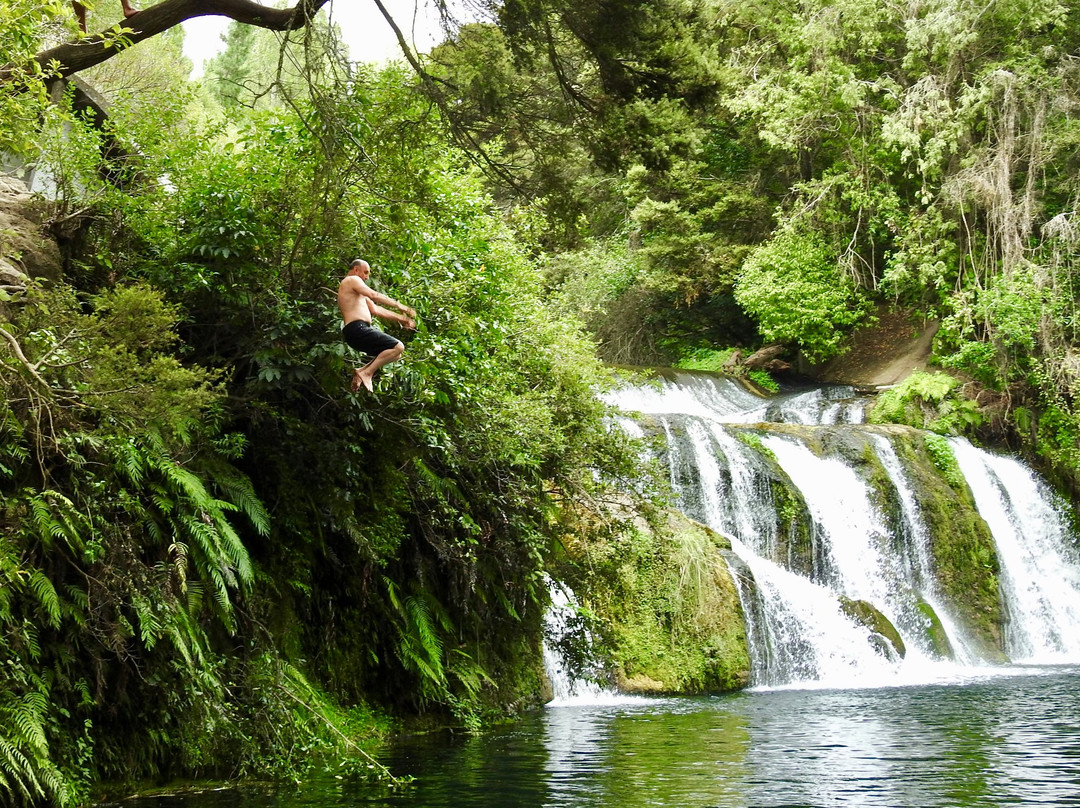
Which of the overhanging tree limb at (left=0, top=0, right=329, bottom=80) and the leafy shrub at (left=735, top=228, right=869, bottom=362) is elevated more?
the leafy shrub at (left=735, top=228, right=869, bottom=362)

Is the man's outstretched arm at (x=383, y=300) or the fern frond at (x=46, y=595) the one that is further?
the man's outstretched arm at (x=383, y=300)

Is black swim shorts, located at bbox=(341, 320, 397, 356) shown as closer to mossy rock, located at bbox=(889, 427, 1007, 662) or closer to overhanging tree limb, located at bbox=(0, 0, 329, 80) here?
overhanging tree limb, located at bbox=(0, 0, 329, 80)

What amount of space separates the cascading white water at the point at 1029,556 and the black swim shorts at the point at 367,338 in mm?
15743

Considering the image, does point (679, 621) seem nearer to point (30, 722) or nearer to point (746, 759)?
point (746, 759)

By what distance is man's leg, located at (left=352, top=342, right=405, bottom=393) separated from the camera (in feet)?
26.6

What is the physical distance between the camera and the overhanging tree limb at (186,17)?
877 cm

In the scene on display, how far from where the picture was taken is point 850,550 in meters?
19.0

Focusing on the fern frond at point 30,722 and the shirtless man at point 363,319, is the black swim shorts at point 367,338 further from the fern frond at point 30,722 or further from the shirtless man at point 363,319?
the fern frond at point 30,722

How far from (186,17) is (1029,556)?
18.2 metres

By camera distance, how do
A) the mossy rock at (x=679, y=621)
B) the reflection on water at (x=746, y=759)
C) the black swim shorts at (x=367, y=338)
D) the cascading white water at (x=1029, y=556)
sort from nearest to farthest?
the reflection on water at (x=746, y=759)
the black swim shorts at (x=367, y=338)
the mossy rock at (x=679, y=621)
the cascading white water at (x=1029, y=556)

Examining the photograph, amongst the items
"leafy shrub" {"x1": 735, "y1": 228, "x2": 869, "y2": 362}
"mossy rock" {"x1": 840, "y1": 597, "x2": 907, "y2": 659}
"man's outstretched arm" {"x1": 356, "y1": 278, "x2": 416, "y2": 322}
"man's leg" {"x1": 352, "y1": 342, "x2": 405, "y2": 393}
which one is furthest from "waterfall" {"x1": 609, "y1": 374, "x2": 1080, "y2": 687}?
"man's outstretched arm" {"x1": 356, "y1": 278, "x2": 416, "y2": 322}

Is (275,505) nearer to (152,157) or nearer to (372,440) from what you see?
(372,440)

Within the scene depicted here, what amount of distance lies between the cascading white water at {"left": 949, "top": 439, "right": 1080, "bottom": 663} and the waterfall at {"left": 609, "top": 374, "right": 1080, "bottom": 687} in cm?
3

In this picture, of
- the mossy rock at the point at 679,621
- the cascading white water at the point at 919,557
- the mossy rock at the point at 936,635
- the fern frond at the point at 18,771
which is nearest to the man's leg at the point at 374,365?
the fern frond at the point at 18,771
